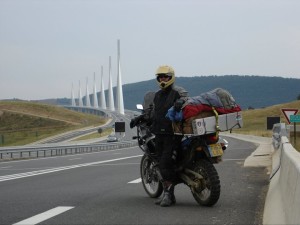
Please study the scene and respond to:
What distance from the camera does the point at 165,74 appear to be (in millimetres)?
8391

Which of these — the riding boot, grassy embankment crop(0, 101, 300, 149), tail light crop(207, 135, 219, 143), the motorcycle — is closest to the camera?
the motorcycle

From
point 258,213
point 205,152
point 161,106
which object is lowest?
point 258,213

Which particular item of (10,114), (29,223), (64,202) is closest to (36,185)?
(64,202)

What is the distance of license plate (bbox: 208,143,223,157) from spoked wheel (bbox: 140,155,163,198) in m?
1.32

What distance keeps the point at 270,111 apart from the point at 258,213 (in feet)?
451

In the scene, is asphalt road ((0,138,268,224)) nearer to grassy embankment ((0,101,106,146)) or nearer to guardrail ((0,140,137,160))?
guardrail ((0,140,137,160))

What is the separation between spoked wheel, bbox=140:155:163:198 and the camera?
9211 mm

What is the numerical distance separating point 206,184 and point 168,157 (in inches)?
27.9

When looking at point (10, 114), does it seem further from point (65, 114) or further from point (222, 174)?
point (222, 174)

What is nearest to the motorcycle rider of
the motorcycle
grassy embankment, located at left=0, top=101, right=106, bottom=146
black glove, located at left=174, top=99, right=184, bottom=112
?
the motorcycle

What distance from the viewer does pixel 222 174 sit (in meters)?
14.2

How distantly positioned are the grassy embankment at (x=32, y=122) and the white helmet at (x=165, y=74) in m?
86.1

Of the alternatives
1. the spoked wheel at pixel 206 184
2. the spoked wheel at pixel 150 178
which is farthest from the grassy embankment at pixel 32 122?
the spoked wheel at pixel 206 184

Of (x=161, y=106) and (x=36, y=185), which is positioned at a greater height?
(x=161, y=106)
